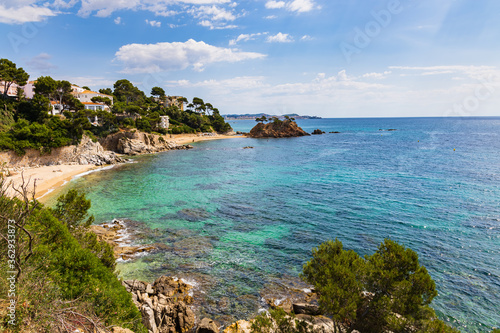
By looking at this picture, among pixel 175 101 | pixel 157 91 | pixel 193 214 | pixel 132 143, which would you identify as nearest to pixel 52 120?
pixel 132 143

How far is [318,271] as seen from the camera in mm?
10836

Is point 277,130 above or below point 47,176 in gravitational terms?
above

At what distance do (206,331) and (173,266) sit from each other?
749 centimetres

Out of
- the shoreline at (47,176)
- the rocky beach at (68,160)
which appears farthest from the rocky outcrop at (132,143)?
the shoreline at (47,176)

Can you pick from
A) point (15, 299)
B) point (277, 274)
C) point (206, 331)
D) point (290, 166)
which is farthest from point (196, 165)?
point (15, 299)

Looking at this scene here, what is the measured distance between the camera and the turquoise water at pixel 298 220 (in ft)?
55.0

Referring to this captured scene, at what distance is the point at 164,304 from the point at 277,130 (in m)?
132

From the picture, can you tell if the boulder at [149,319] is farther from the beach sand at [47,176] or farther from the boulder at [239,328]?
the beach sand at [47,176]

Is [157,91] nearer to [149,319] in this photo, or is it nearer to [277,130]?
[277,130]

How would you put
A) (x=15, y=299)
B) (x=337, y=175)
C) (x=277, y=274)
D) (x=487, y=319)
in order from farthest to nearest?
(x=337, y=175)
(x=277, y=274)
(x=487, y=319)
(x=15, y=299)

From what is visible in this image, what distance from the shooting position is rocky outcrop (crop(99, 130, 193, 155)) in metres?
73.4

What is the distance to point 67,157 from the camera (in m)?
54.5

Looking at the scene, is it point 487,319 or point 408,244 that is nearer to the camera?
point 487,319

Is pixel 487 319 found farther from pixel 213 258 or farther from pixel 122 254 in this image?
pixel 122 254
